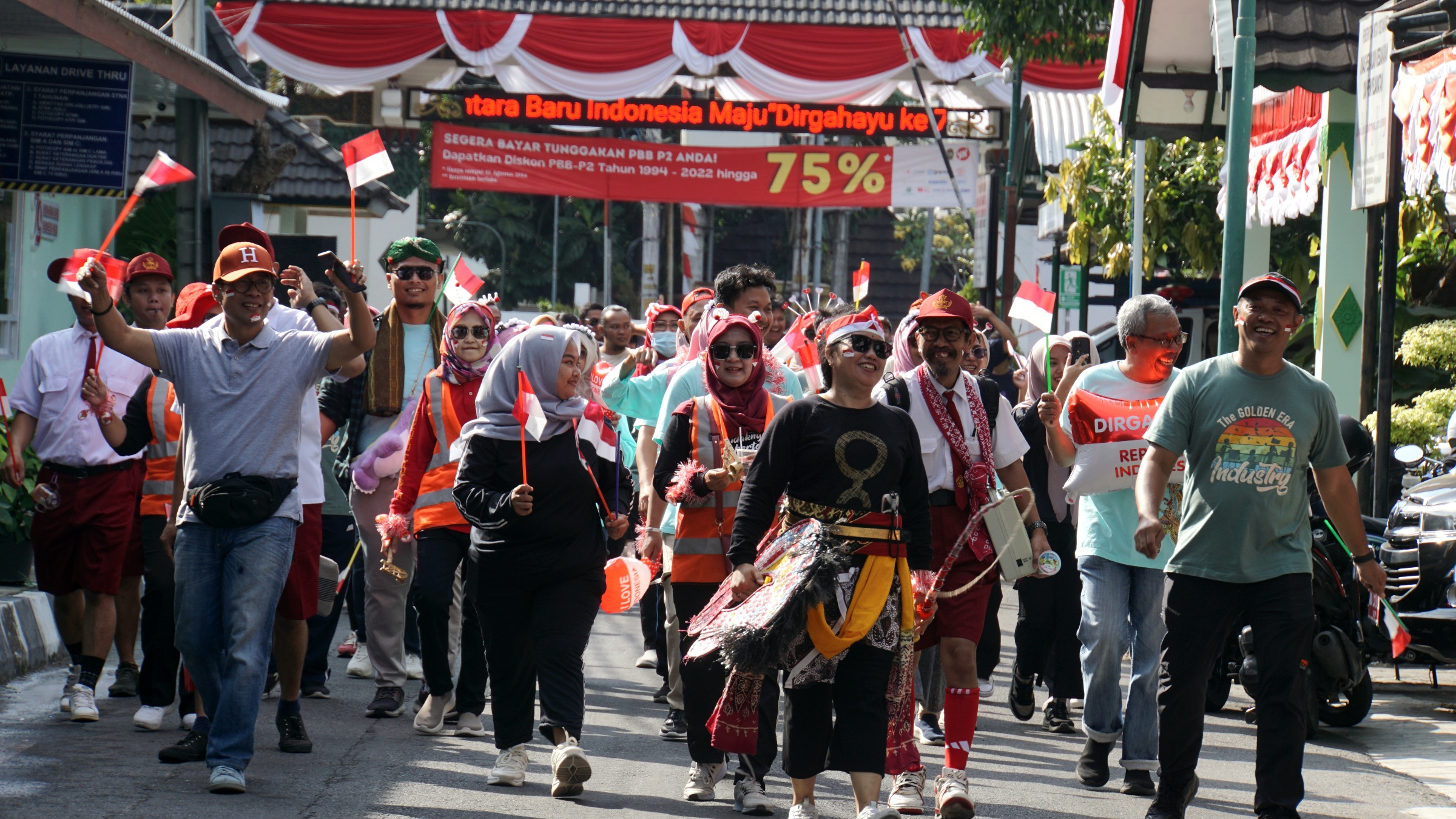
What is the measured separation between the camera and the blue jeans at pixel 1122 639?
6902 mm

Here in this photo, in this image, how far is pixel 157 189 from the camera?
1752 cm

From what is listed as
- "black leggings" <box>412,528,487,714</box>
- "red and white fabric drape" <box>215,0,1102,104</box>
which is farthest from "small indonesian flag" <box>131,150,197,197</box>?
"red and white fabric drape" <box>215,0,1102,104</box>

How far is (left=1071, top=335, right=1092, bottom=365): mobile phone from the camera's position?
845 centimetres

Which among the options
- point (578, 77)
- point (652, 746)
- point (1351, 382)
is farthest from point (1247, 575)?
point (578, 77)

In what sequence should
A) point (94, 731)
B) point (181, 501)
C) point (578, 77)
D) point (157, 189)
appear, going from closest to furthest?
point (181, 501), point (94, 731), point (157, 189), point (578, 77)

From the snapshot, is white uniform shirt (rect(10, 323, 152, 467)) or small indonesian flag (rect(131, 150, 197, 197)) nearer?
small indonesian flag (rect(131, 150, 197, 197))

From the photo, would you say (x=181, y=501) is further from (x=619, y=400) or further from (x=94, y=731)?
(x=619, y=400)

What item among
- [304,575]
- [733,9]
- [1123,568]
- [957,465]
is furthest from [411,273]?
[733,9]

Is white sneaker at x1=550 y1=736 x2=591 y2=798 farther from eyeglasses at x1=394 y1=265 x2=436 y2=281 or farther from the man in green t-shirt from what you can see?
eyeglasses at x1=394 y1=265 x2=436 y2=281

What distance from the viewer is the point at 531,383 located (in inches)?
257

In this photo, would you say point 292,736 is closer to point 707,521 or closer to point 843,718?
point 707,521

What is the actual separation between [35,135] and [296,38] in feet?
56.9

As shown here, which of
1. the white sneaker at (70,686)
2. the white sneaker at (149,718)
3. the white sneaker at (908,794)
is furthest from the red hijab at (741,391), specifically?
the white sneaker at (70,686)

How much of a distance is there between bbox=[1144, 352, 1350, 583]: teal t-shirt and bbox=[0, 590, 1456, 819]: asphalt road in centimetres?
119
